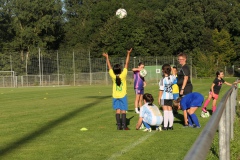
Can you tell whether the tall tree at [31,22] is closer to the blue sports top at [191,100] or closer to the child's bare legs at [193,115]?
the blue sports top at [191,100]

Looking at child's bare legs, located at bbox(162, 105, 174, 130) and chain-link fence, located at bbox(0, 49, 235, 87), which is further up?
chain-link fence, located at bbox(0, 49, 235, 87)

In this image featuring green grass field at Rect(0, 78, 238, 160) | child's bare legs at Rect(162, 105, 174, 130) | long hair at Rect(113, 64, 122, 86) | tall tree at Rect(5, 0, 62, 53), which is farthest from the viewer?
tall tree at Rect(5, 0, 62, 53)

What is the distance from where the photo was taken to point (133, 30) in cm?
7844

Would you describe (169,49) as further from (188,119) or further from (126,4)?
(188,119)

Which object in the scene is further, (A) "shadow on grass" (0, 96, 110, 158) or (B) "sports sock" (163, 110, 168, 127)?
(B) "sports sock" (163, 110, 168, 127)

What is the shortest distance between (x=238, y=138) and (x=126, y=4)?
86.3 meters

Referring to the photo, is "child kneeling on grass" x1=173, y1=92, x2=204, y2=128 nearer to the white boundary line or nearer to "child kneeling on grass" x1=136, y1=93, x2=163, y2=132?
"child kneeling on grass" x1=136, y1=93, x2=163, y2=132

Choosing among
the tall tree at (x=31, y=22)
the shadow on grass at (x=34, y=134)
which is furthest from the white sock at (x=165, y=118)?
the tall tree at (x=31, y=22)

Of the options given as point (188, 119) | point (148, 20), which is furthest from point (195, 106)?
point (148, 20)

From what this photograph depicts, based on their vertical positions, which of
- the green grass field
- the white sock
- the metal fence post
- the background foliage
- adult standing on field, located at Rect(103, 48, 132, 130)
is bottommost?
the green grass field

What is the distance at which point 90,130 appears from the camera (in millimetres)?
10945

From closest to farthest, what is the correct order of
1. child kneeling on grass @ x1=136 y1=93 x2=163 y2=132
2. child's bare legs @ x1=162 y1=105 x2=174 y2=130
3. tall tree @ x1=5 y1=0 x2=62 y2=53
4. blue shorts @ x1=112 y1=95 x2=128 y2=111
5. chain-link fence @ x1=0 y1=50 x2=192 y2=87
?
child kneeling on grass @ x1=136 y1=93 x2=163 y2=132
child's bare legs @ x1=162 y1=105 x2=174 y2=130
blue shorts @ x1=112 y1=95 x2=128 y2=111
chain-link fence @ x1=0 y1=50 x2=192 y2=87
tall tree @ x1=5 y1=0 x2=62 y2=53

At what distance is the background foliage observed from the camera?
251ft

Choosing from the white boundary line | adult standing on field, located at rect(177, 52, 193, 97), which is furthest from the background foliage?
the white boundary line
